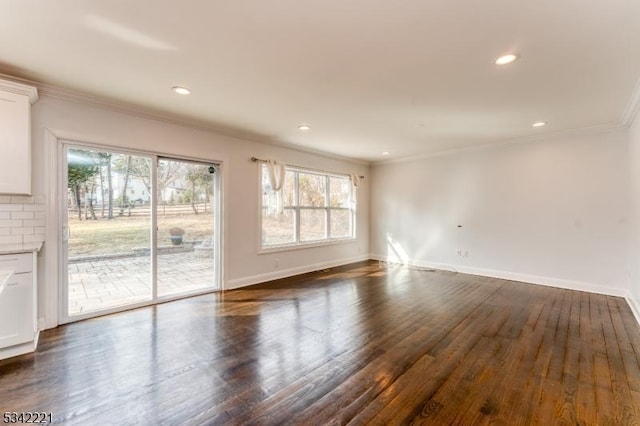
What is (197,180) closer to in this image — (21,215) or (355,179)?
(21,215)

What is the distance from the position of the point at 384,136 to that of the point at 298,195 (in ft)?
6.79

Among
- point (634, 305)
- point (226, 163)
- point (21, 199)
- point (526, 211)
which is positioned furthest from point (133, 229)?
point (634, 305)

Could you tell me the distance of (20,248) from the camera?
2.66m

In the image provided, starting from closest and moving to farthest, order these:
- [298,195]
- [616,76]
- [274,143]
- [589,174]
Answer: [616,76]
[589,174]
[274,143]
[298,195]

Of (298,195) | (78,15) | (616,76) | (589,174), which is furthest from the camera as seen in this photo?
(298,195)

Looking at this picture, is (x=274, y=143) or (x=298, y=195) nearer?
(x=274, y=143)

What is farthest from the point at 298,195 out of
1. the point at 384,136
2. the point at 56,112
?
the point at 56,112

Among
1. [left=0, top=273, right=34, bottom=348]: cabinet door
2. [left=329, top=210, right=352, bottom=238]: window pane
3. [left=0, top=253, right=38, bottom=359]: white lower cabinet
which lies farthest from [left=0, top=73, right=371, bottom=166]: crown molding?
[left=329, top=210, right=352, bottom=238]: window pane

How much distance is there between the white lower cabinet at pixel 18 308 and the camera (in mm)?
2469

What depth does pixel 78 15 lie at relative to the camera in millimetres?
1923

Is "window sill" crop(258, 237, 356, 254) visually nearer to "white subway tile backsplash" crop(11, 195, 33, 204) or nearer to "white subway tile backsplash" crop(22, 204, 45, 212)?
"white subway tile backsplash" crop(22, 204, 45, 212)

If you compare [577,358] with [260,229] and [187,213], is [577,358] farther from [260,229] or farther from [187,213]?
[187,213]

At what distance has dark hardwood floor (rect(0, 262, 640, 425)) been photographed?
1.86 metres

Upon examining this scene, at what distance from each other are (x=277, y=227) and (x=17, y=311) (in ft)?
11.6
